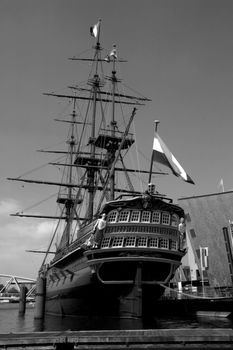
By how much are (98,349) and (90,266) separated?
17.8 m

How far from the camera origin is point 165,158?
28.0 metres

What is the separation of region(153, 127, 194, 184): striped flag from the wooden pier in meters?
17.4

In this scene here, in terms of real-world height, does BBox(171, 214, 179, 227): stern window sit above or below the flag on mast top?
below

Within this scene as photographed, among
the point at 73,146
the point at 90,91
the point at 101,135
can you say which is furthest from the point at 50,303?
the point at 73,146

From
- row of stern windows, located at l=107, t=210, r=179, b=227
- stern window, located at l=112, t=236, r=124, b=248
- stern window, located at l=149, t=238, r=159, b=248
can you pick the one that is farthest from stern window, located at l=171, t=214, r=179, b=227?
stern window, located at l=112, t=236, r=124, b=248

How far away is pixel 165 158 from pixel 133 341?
19.4 metres

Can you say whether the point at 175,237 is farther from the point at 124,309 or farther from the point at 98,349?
the point at 98,349

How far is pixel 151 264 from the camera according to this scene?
27672 mm

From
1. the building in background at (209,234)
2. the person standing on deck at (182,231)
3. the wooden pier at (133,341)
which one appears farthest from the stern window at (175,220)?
the wooden pier at (133,341)

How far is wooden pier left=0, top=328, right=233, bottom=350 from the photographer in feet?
31.8

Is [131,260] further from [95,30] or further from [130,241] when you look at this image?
[95,30]

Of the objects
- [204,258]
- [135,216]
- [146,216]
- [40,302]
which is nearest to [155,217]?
[146,216]

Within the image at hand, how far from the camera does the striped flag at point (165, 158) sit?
1057 inches

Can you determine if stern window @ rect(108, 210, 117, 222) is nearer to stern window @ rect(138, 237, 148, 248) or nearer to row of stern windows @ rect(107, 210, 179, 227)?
Result: row of stern windows @ rect(107, 210, 179, 227)
